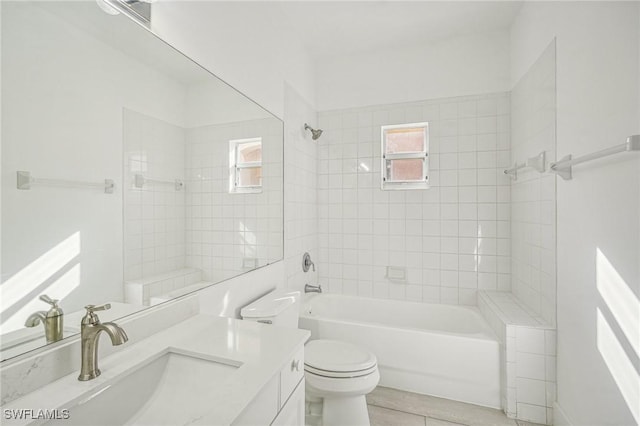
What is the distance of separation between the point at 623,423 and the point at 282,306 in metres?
1.54

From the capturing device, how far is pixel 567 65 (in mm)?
1636

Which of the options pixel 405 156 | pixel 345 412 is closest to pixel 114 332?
pixel 345 412

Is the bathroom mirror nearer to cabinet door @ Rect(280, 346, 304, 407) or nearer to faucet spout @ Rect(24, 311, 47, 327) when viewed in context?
faucet spout @ Rect(24, 311, 47, 327)

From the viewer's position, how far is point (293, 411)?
1.05 m

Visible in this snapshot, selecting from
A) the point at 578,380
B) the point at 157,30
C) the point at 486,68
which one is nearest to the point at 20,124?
the point at 157,30

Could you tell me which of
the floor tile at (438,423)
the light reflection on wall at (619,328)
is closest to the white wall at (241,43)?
the light reflection on wall at (619,328)

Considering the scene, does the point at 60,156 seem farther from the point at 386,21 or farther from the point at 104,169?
the point at 386,21

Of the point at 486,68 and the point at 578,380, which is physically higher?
the point at 486,68

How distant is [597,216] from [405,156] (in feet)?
5.15

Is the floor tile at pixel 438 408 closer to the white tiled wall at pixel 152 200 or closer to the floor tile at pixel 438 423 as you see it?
the floor tile at pixel 438 423

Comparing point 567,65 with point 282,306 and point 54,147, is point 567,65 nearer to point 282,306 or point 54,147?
point 282,306

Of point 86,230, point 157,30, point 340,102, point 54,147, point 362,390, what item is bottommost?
point 362,390

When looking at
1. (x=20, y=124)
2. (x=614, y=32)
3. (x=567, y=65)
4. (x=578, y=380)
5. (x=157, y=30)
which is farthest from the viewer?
(x=567, y=65)

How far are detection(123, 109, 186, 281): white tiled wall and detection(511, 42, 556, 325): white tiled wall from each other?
6.75ft
